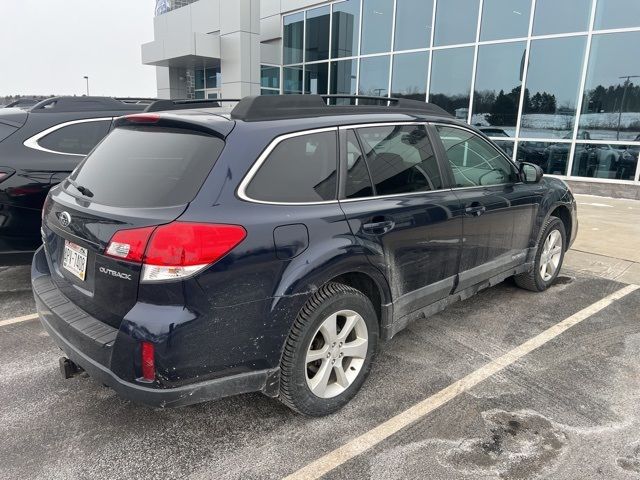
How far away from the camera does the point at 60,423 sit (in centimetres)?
267

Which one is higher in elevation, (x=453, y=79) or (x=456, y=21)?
(x=456, y=21)

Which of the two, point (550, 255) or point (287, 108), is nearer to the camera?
point (287, 108)

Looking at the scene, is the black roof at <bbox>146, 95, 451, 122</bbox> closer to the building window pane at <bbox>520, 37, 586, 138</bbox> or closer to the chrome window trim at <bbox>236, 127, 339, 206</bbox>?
the chrome window trim at <bbox>236, 127, 339, 206</bbox>

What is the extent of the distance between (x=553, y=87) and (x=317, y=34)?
28.0 ft

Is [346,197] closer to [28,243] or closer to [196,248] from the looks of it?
[196,248]

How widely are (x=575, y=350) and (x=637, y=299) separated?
1.63 meters

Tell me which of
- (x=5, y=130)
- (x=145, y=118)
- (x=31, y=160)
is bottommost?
(x=31, y=160)

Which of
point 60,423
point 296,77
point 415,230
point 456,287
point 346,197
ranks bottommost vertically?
point 60,423

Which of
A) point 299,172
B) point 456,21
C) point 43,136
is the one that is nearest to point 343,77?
point 456,21

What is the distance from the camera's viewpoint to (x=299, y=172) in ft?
8.46

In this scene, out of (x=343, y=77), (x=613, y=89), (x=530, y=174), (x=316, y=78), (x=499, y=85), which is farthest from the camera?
(x=316, y=78)

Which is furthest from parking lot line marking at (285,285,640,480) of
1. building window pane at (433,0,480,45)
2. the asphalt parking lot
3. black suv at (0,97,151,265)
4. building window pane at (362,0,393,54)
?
building window pane at (362,0,393,54)

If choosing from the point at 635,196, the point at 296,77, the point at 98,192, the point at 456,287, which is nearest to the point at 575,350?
the point at 456,287

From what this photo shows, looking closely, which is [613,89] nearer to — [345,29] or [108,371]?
[345,29]
